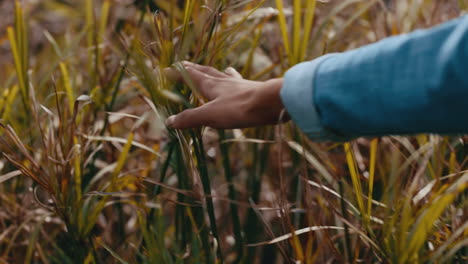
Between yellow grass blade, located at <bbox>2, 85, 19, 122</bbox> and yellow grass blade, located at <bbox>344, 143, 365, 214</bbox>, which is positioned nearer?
yellow grass blade, located at <bbox>344, 143, 365, 214</bbox>

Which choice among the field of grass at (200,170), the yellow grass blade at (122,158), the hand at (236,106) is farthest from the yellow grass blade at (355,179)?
the yellow grass blade at (122,158)

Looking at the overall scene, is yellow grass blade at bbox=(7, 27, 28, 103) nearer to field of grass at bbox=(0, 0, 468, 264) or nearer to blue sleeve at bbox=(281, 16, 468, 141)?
field of grass at bbox=(0, 0, 468, 264)

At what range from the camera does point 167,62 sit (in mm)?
697

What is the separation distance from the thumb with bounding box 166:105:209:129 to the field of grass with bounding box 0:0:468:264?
0.07ft

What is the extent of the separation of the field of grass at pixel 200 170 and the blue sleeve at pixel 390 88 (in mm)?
118

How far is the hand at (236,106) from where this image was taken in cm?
56

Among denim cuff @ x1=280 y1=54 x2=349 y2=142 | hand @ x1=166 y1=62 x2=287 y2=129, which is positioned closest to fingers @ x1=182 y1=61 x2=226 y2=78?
hand @ x1=166 y1=62 x2=287 y2=129

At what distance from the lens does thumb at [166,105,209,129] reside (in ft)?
1.93

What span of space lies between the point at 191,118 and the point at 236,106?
2.1 inches

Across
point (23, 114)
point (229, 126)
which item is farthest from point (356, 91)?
point (23, 114)

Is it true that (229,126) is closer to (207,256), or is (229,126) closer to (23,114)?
(207,256)

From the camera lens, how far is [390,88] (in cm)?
45

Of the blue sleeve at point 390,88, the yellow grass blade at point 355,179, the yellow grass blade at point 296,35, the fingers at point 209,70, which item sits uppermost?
the blue sleeve at point 390,88

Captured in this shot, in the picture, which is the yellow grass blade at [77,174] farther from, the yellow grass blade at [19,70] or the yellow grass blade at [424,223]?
the yellow grass blade at [424,223]
